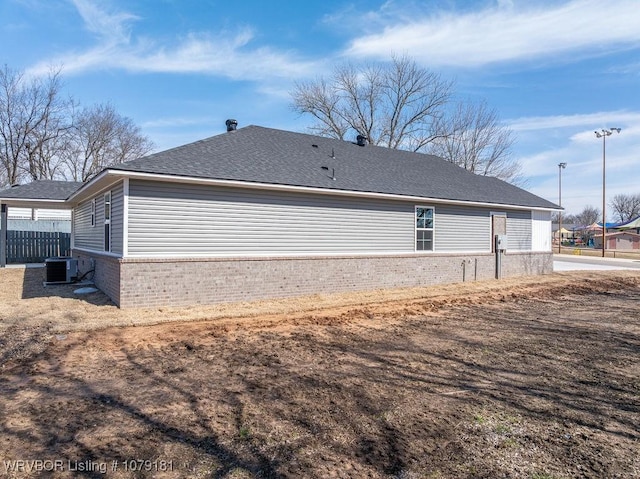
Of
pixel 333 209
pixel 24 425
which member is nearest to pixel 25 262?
pixel 333 209

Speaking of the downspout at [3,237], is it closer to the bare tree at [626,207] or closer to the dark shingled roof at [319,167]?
the dark shingled roof at [319,167]

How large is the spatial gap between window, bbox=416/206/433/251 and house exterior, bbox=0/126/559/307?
1.4 inches

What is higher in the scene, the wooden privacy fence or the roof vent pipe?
the roof vent pipe

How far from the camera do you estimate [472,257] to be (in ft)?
49.4

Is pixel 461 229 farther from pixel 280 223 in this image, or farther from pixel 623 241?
pixel 623 241

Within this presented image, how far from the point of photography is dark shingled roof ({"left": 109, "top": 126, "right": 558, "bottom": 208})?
9.94 m

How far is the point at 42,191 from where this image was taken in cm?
1866

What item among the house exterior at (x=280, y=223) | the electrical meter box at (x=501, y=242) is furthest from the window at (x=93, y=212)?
the electrical meter box at (x=501, y=242)

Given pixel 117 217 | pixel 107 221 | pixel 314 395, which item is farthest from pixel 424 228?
pixel 314 395

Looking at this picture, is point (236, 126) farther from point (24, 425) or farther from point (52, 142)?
point (52, 142)

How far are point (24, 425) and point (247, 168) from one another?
798 cm

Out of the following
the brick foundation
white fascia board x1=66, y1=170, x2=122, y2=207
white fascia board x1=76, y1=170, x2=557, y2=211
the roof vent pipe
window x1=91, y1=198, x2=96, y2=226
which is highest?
the roof vent pipe

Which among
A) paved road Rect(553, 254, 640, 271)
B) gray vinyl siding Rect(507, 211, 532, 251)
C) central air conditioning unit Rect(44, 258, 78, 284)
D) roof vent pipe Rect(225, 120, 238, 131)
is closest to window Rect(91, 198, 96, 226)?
central air conditioning unit Rect(44, 258, 78, 284)

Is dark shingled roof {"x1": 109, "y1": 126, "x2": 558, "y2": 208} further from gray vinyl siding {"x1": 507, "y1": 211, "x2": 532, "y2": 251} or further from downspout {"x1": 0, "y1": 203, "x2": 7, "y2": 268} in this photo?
downspout {"x1": 0, "y1": 203, "x2": 7, "y2": 268}
